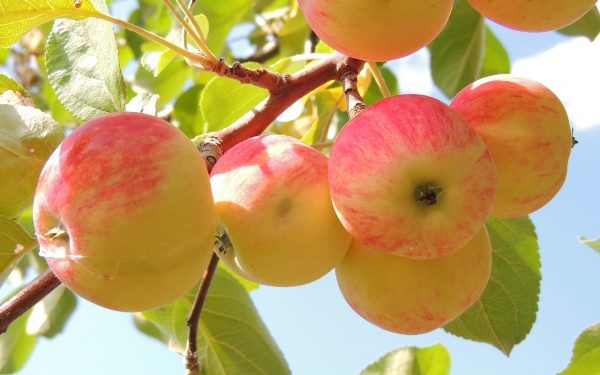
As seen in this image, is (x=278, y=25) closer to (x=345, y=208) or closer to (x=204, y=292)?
(x=204, y=292)

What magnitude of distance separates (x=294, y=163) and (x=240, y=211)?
0.12 metres

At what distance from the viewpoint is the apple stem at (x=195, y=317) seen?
155 centimetres

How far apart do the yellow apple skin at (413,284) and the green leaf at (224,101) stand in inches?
31.9

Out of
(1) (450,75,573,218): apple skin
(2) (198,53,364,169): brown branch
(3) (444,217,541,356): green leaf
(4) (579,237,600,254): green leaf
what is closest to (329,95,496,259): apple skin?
(1) (450,75,573,218): apple skin

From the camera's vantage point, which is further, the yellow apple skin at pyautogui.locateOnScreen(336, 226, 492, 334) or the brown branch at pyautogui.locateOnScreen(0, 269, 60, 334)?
the brown branch at pyautogui.locateOnScreen(0, 269, 60, 334)

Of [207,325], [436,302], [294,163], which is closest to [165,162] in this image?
[294,163]

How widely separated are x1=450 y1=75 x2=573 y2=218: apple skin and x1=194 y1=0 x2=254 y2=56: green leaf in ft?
4.50

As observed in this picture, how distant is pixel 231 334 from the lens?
A: 1892 mm

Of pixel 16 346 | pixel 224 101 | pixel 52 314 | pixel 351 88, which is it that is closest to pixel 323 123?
pixel 224 101

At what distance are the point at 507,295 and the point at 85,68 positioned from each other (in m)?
1.08

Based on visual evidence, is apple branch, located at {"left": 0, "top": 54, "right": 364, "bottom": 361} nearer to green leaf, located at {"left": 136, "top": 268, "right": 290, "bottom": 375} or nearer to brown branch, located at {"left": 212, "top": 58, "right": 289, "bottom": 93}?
brown branch, located at {"left": 212, "top": 58, "right": 289, "bottom": 93}

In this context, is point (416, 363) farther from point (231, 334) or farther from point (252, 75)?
point (252, 75)

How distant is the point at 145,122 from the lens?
114 cm

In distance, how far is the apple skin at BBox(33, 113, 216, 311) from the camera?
1021 mm
